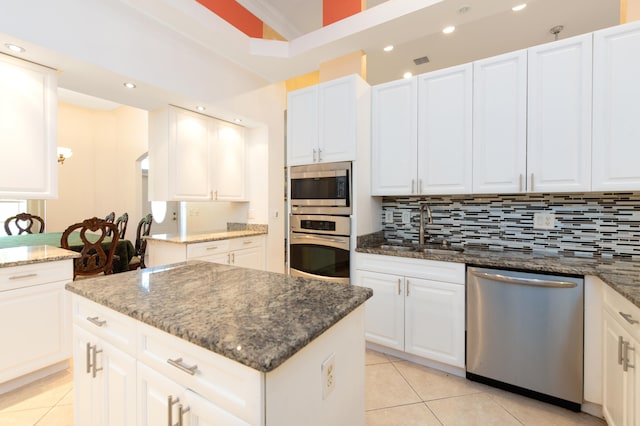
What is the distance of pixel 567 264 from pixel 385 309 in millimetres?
1250

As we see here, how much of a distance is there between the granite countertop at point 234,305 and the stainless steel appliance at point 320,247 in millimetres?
1107

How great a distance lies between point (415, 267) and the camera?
220 centimetres

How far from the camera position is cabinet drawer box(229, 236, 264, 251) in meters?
3.45

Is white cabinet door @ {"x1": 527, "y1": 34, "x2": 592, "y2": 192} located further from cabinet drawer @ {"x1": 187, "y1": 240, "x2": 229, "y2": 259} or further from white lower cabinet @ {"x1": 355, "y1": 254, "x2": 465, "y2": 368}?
cabinet drawer @ {"x1": 187, "y1": 240, "x2": 229, "y2": 259}

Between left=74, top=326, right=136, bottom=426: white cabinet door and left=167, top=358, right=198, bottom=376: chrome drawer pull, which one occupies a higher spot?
left=167, top=358, right=198, bottom=376: chrome drawer pull

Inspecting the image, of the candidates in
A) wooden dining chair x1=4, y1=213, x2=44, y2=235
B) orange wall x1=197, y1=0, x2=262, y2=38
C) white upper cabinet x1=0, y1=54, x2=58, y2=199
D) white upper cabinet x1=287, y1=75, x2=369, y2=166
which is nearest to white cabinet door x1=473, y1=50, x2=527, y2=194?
white upper cabinet x1=287, y1=75, x2=369, y2=166

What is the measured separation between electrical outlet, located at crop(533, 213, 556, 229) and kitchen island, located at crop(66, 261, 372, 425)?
6.03ft

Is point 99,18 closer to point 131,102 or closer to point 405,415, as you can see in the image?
point 131,102

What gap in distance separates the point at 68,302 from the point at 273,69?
118 inches

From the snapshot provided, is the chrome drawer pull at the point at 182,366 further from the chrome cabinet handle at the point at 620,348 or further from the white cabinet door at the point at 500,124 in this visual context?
the white cabinet door at the point at 500,124

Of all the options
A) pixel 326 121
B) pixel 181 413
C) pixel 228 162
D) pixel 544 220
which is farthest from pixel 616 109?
pixel 228 162

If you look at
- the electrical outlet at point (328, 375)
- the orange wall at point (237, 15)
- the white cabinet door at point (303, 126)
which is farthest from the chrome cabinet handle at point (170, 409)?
the orange wall at point (237, 15)

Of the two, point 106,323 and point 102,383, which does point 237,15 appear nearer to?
point 106,323

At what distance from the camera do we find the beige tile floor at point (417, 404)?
1.68 m
